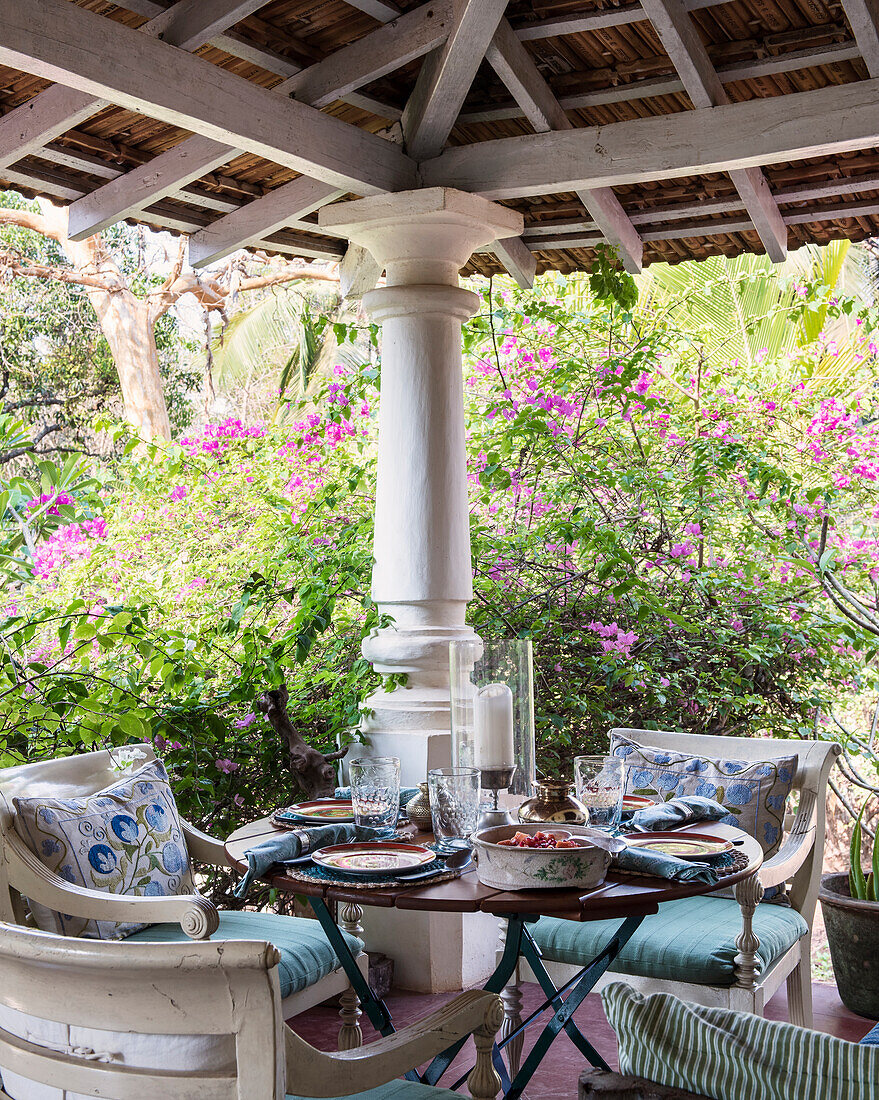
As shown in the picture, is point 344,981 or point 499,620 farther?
point 499,620

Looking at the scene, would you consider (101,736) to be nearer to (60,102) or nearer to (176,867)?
(176,867)

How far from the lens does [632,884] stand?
5.85ft

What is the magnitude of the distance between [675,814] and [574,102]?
2.18 m

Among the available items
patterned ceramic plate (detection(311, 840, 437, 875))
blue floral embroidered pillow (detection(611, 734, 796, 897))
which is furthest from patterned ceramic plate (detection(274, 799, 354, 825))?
blue floral embroidered pillow (detection(611, 734, 796, 897))

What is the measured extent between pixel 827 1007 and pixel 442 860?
186cm

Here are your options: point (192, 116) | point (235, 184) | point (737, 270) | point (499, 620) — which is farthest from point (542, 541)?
point (737, 270)

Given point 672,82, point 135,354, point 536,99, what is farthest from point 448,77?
point 135,354

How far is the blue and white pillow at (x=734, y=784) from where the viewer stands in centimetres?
279

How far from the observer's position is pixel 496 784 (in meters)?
2.04

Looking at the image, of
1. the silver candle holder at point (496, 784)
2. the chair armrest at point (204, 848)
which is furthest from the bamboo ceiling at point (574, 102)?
the silver candle holder at point (496, 784)

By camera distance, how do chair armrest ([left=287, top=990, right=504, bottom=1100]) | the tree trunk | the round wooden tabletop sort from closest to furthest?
chair armrest ([left=287, top=990, right=504, bottom=1100])
the round wooden tabletop
the tree trunk

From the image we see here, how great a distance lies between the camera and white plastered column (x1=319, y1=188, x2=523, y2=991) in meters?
3.30

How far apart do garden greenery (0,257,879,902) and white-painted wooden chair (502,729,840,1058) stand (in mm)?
999

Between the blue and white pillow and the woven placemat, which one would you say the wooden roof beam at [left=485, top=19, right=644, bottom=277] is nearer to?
the blue and white pillow
